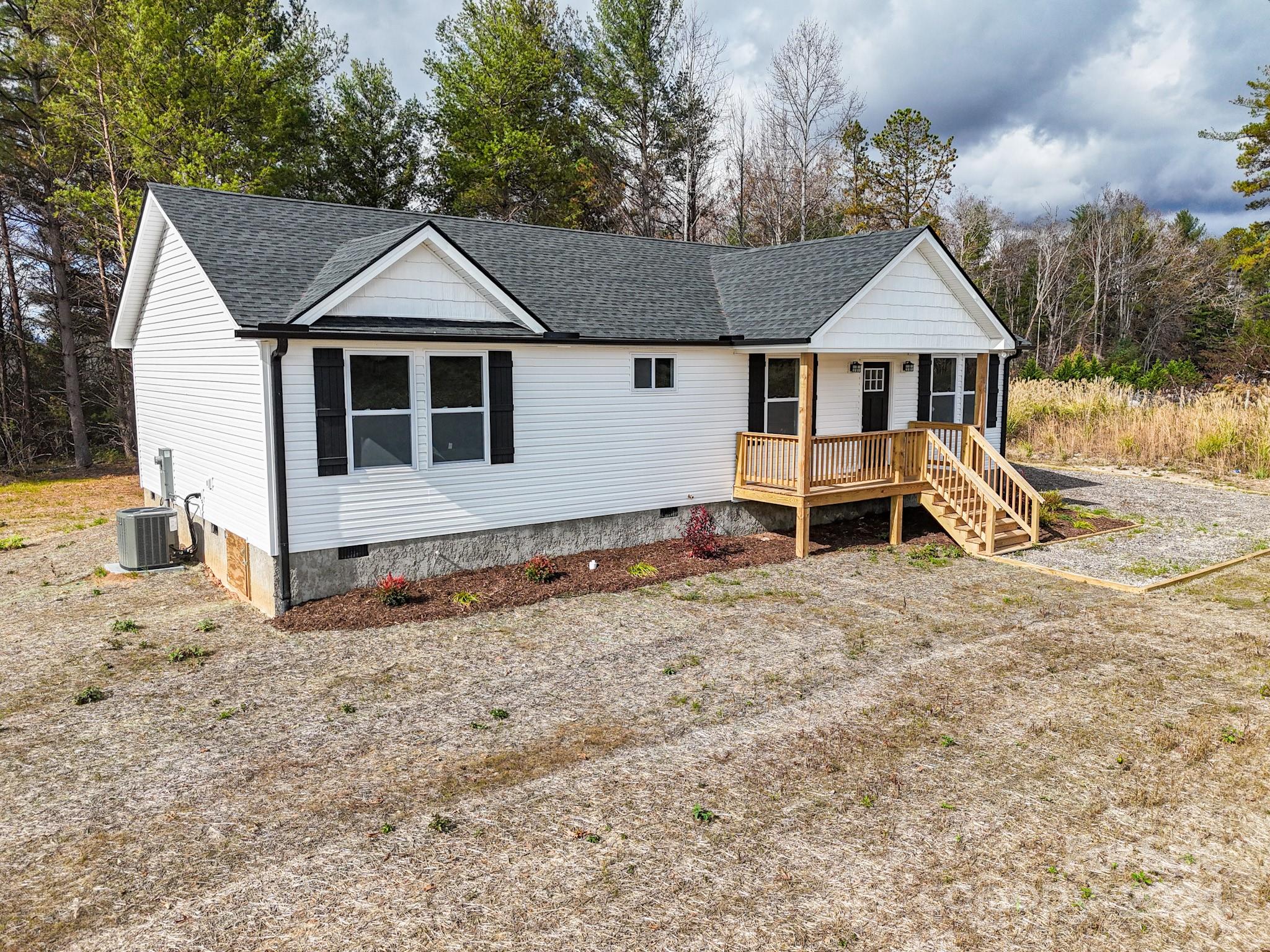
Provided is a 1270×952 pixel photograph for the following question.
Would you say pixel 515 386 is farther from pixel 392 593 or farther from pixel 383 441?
pixel 392 593

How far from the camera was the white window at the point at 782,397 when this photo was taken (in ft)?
47.2

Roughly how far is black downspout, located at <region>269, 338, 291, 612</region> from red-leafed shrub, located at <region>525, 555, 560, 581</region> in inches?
124

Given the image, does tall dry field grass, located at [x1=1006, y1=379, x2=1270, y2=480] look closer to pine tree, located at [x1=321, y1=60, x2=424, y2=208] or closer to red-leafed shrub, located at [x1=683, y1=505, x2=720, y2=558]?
red-leafed shrub, located at [x1=683, y1=505, x2=720, y2=558]

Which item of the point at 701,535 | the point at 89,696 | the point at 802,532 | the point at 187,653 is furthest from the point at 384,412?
the point at 802,532

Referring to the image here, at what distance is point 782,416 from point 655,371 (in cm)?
269

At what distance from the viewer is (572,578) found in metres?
11.6

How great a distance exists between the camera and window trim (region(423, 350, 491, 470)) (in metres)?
10.8

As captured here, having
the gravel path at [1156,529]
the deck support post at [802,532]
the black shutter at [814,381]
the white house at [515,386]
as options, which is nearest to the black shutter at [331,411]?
the white house at [515,386]

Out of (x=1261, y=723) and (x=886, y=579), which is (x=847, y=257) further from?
(x=1261, y=723)

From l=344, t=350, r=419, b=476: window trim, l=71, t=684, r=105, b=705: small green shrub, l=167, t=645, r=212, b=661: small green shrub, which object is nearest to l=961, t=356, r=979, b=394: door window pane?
l=344, t=350, r=419, b=476: window trim

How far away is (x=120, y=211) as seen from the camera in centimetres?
2230

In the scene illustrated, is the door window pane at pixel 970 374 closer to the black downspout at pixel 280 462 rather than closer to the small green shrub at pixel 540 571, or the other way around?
the small green shrub at pixel 540 571

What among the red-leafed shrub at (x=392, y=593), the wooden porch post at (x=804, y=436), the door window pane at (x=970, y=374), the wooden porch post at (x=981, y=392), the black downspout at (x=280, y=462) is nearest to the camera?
the black downspout at (x=280, y=462)

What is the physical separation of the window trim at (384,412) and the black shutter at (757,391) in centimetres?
614
